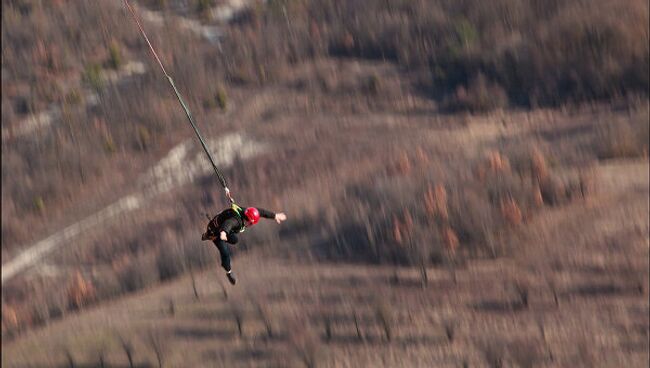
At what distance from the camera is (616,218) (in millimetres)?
12664

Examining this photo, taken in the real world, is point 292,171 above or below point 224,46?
below

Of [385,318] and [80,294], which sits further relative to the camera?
[80,294]

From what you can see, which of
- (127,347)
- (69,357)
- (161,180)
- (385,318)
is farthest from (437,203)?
(161,180)

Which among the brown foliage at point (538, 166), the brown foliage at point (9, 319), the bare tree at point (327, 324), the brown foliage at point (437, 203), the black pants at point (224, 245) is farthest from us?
the brown foliage at point (9, 319)

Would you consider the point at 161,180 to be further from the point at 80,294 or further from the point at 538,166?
the point at 538,166

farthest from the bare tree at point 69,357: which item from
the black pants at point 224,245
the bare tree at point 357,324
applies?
the bare tree at point 357,324

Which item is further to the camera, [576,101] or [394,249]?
[576,101]

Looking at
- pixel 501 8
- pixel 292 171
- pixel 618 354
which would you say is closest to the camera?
pixel 618 354

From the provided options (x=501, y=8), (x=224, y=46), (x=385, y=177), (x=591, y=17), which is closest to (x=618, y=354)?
(x=385, y=177)

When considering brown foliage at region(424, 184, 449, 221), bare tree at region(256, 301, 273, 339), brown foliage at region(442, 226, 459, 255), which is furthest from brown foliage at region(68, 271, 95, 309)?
brown foliage at region(442, 226, 459, 255)

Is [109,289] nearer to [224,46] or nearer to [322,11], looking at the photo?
[224,46]

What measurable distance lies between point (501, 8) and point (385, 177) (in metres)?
9.51

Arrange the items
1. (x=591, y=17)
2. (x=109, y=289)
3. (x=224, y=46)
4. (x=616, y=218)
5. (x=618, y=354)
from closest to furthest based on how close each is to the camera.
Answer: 1. (x=618, y=354)
2. (x=616, y=218)
3. (x=109, y=289)
4. (x=591, y=17)
5. (x=224, y=46)

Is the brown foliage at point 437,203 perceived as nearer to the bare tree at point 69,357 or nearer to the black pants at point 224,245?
the black pants at point 224,245
